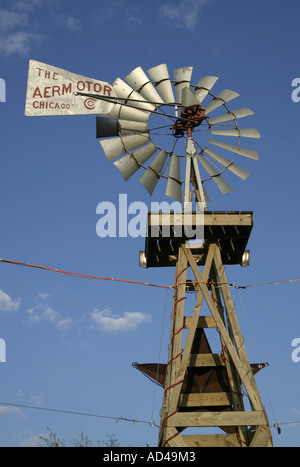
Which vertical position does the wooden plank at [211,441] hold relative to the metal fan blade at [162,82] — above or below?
below

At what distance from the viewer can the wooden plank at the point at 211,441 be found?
28.8ft

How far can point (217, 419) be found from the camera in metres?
8.37

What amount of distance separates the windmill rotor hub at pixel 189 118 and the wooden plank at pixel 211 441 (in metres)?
6.01

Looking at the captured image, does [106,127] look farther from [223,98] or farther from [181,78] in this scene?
[223,98]

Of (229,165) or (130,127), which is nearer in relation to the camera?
(130,127)

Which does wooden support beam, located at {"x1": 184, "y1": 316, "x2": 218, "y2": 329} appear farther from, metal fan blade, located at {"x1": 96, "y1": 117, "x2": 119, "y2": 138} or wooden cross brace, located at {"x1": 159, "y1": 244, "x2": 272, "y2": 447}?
metal fan blade, located at {"x1": 96, "y1": 117, "x2": 119, "y2": 138}

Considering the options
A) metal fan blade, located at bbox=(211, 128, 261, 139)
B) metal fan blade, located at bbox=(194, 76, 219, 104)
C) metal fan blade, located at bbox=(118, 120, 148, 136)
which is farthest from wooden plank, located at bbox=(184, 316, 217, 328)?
metal fan blade, located at bbox=(194, 76, 219, 104)

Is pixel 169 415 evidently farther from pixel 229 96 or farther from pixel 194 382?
pixel 229 96

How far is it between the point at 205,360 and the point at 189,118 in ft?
16.3

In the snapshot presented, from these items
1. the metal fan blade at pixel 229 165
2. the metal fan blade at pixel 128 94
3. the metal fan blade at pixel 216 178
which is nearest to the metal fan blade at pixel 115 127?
the metal fan blade at pixel 128 94

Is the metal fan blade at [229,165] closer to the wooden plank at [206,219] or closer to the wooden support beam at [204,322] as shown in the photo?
the wooden plank at [206,219]

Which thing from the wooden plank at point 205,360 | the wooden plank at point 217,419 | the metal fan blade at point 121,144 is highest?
the metal fan blade at point 121,144

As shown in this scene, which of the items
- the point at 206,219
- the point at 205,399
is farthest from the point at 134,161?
the point at 205,399
